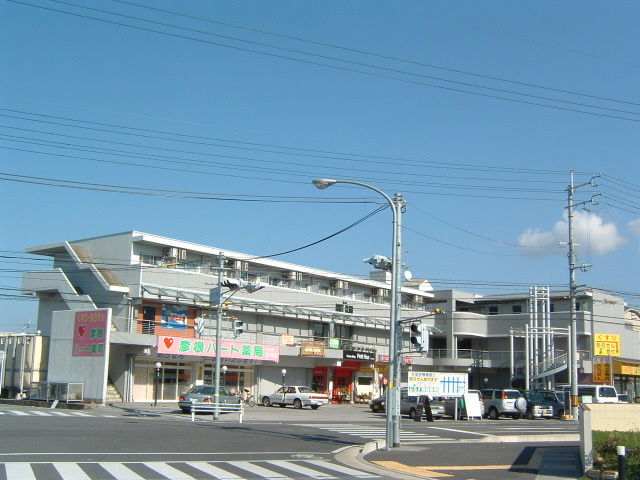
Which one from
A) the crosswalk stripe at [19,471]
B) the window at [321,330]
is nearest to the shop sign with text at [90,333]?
the window at [321,330]

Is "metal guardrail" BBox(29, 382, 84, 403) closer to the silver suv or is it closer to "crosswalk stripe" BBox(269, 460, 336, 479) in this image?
the silver suv

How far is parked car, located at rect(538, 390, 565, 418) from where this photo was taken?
1797 inches

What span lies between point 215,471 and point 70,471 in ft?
9.30

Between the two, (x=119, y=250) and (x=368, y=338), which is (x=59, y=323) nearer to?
(x=119, y=250)

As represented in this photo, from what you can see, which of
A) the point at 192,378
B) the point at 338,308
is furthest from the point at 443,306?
the point at 192,378

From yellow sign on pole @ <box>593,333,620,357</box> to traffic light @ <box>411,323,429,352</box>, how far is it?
135 ft

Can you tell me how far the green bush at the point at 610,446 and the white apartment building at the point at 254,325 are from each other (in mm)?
21129

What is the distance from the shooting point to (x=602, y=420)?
690 inches

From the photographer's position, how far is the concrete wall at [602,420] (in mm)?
16531

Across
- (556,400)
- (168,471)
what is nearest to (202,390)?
(556,400)

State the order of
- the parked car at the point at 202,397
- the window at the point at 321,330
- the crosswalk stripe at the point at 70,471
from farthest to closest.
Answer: the window at the point at 321,330
the parked car at the point at 202,397
the crosswalk stripe at the point at 70,471

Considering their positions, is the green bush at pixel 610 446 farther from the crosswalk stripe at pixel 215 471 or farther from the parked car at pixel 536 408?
the parked car at pixel 536 408

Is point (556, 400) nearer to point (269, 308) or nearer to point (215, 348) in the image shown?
point (269, 308)

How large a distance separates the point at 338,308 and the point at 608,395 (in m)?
21.4
